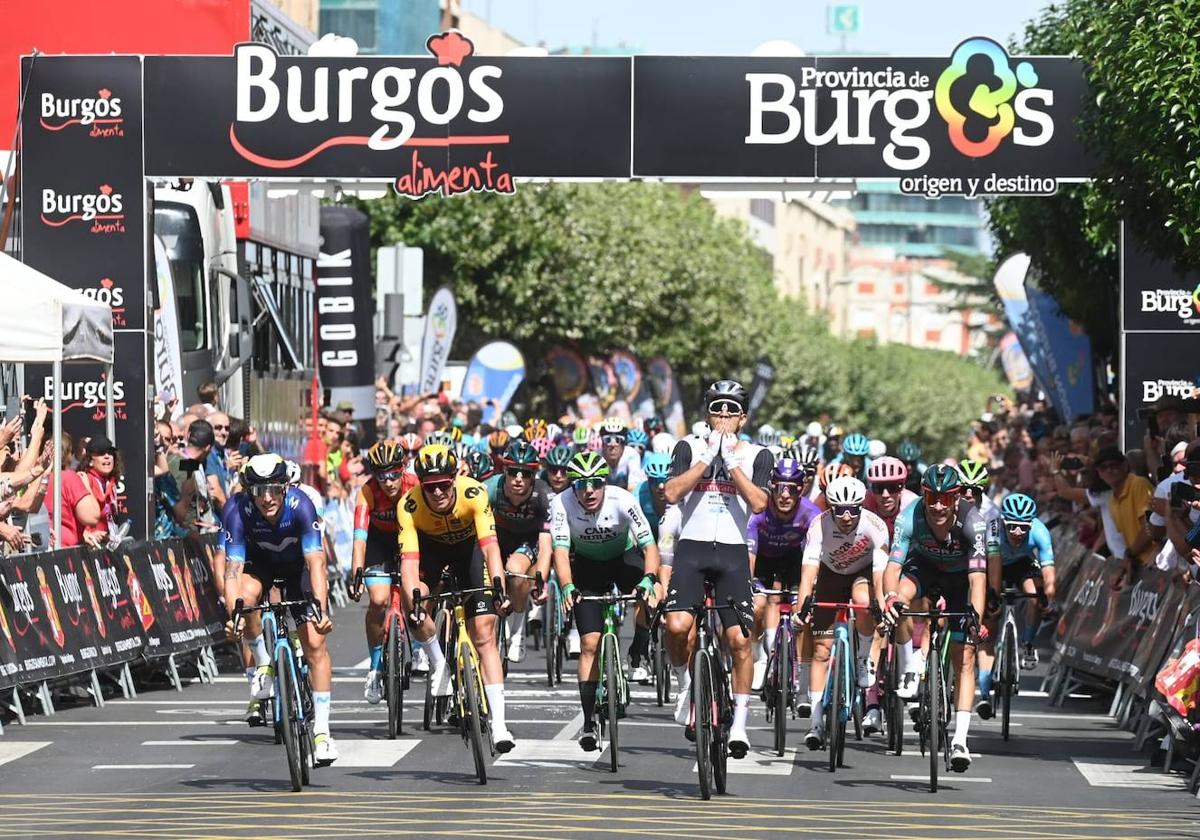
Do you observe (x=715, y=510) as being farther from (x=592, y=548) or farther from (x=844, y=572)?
(x=844, y=572)

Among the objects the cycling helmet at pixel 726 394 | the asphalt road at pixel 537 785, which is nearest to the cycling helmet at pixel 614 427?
the asphalt road at pixel 537 785

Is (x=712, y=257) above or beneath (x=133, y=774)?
above

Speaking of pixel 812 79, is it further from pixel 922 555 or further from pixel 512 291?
pixel 512 291

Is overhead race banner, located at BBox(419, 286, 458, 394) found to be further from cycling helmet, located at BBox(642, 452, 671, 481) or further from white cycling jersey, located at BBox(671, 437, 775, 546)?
white cycling jersey, located at BBox(671, 437, 775, 546)

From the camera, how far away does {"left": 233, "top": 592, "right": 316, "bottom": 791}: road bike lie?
12398 millimetres

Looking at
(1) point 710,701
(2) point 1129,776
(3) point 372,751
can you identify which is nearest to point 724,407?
(1) point 710,701

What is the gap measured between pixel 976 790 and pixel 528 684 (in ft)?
20.6

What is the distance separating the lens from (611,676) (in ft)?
42.6

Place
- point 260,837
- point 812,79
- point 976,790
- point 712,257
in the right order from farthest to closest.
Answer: point 712,257 → point 812,79 → point 976,790 → point 260,837

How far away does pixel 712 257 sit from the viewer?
73125mm

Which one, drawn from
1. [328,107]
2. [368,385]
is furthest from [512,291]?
[328,107]

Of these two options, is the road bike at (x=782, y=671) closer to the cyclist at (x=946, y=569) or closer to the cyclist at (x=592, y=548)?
the cyclist at (x=946, y=569)

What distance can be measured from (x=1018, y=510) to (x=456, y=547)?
4116 mm

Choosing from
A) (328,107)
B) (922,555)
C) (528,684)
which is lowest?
(528,684)
